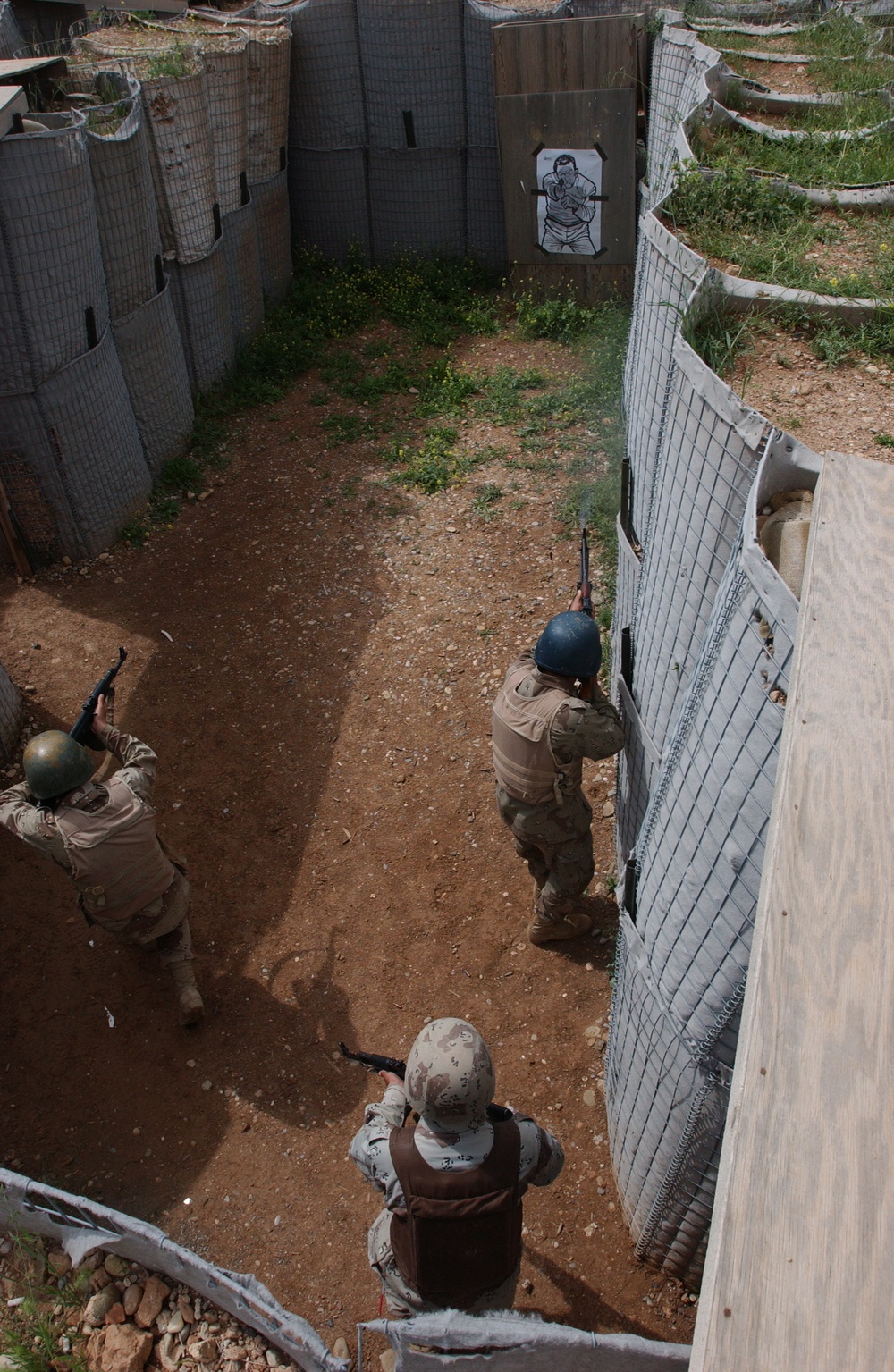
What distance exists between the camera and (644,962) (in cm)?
289

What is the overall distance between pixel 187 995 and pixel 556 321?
7392mm

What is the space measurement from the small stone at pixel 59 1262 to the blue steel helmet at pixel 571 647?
273 centimetres

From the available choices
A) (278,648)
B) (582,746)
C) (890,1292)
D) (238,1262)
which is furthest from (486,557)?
(890,1292)

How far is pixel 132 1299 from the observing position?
308 cm

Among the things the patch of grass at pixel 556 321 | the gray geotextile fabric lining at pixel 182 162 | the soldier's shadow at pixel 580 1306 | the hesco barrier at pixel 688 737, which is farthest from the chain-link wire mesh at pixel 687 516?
the patch of grass at pixel 556 321

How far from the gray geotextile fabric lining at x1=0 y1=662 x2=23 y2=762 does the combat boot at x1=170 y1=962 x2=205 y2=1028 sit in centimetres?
194

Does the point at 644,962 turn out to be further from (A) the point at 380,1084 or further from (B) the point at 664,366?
(B) the point at 664,366

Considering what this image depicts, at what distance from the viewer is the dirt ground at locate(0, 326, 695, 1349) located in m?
3.71

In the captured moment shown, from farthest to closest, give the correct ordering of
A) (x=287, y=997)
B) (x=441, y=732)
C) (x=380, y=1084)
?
1. (x=441, y=732)
2. (x=287, y=997)
3. (x=380, y=1084)

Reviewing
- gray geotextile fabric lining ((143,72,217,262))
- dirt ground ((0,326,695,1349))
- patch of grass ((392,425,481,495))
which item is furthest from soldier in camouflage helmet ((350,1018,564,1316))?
gray geotextile fabric lining ((143,72,217,262))

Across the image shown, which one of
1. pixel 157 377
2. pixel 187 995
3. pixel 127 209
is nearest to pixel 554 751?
pixel 187 995

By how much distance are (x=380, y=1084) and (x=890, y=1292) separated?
329cm

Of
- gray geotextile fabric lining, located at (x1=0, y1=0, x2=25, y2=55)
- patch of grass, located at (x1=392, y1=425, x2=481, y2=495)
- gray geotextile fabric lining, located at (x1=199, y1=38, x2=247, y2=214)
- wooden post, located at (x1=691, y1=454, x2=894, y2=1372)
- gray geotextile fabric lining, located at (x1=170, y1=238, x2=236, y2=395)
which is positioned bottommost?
patch of grass, located at (x1=392, y1=425, x2=481, y2=495)

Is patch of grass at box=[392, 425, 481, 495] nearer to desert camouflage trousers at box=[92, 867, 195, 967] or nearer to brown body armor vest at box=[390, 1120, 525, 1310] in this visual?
desert camouflage trousers at box=[92, 867, 195, 967]
